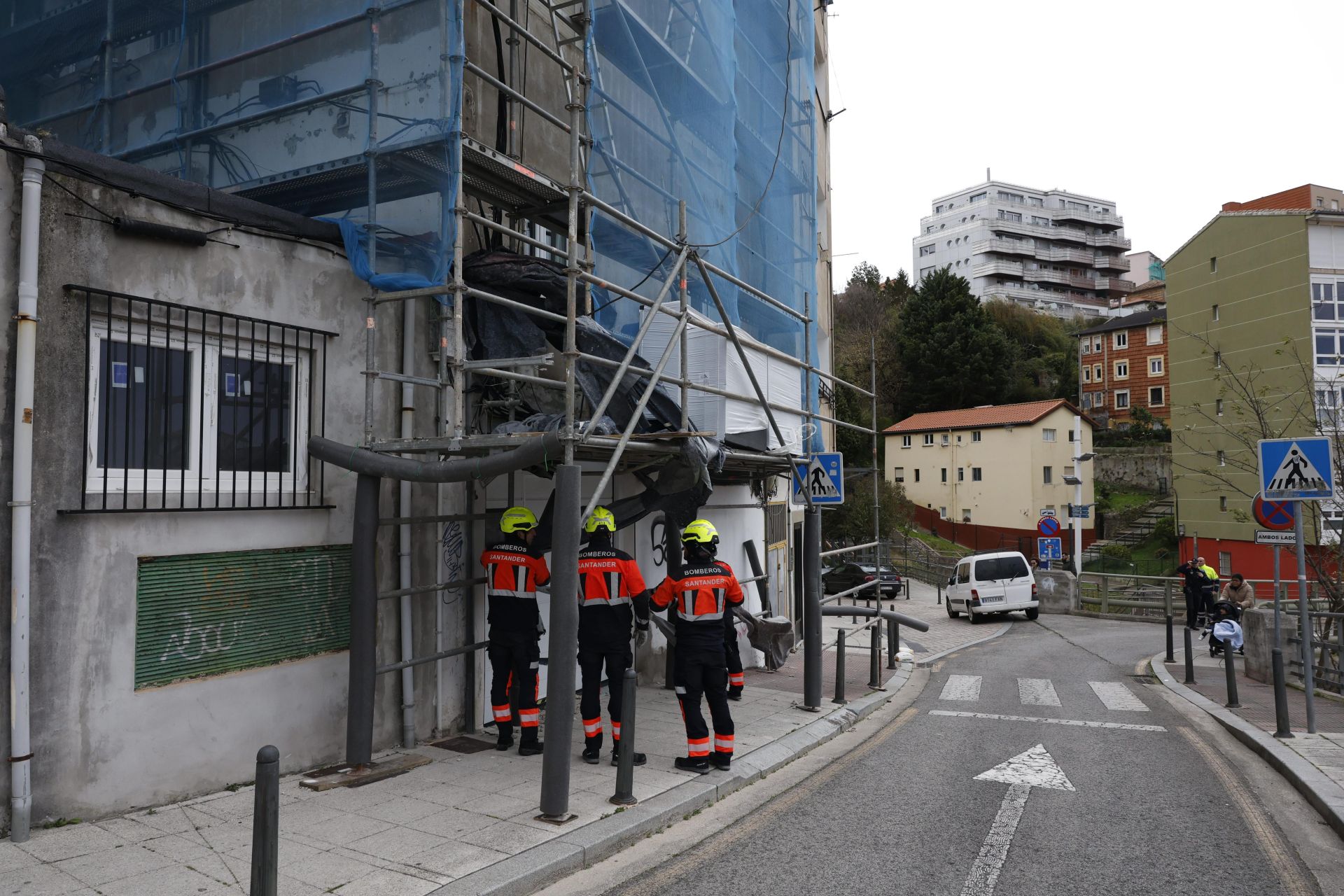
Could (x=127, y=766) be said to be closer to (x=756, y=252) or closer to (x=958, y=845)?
A: (x=958, y=845)

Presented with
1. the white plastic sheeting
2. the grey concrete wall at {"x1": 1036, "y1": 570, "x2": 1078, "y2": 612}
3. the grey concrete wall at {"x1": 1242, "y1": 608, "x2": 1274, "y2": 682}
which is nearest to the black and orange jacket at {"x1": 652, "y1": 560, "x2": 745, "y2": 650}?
the white plastic sheeting

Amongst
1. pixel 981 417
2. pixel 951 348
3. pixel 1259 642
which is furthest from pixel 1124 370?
pixel 1259 642

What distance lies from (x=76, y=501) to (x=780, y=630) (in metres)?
8.30

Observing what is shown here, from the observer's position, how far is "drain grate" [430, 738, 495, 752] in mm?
7387

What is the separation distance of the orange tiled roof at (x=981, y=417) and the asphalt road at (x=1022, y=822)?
35460mm

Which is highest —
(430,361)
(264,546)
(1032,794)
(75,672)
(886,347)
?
(886,347)

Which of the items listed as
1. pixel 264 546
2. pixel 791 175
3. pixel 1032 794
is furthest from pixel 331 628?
pixel 791 175

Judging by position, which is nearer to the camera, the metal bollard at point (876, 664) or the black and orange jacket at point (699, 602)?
the black and orange jacket at point (699, 602)

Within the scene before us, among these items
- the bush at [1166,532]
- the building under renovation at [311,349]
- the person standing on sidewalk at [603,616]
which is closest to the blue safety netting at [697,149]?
the building under renovation at [311,349]

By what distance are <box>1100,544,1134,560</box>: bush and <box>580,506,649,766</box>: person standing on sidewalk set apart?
37303mm

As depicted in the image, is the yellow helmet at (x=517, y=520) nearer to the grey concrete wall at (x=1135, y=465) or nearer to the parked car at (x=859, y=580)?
the parked car at (x=859, y=580)

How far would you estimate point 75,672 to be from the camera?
529 cm

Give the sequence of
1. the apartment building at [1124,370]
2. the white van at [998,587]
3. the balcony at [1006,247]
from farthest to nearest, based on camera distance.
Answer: the balcony at [1006,247], the apartment building at [1124,370], the white van at [998,587]

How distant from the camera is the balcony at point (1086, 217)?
79.8m
